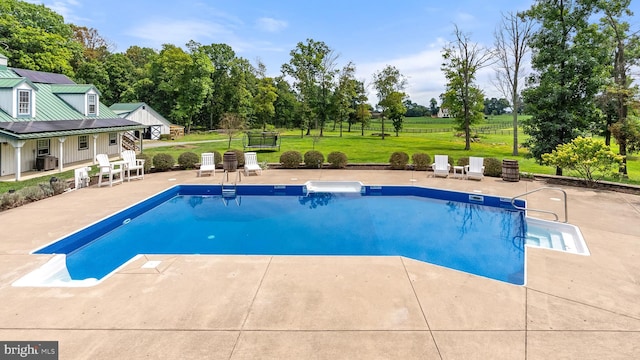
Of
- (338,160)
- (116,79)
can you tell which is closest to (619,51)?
(338,160)

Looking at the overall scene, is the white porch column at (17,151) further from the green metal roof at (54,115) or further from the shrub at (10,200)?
the shrub at (10,200)

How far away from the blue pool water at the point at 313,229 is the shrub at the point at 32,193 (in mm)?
2997

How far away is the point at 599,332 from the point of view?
12.5 feet

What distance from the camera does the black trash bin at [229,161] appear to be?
15.0 metres

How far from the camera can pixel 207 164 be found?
1475 centimetres

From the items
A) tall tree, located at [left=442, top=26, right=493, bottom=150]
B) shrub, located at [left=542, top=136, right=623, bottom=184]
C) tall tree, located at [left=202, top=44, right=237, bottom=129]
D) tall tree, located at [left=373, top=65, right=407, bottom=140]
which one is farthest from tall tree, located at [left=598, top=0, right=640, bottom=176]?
tall tree, located at [left=202, top=44, right=237, bottom=129]

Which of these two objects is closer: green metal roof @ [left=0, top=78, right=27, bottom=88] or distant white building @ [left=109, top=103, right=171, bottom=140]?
green metal roof @ [left=0, top=78, right=27, bottom=88]

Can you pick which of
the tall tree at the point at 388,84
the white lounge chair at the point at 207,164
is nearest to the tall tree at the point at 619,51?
the white lounge chair at the point at 207,164

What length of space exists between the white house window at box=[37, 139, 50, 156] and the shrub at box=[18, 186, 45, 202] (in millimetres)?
6612

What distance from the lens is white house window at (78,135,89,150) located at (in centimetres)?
1784

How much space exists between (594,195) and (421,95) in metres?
29.2

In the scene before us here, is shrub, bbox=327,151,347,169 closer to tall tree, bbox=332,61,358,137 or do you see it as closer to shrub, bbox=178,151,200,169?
shrub, bbox=178,151,200,169

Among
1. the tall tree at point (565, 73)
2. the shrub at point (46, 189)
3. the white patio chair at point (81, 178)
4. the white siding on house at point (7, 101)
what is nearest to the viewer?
the shrub at point (46, 189)

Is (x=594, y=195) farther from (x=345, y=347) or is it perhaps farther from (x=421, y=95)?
(x=421, y=95)
